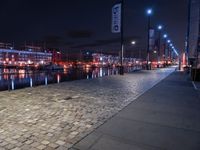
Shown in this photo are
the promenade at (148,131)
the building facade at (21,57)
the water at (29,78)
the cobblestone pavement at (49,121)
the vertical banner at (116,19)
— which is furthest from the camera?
the building facade at (21,57)

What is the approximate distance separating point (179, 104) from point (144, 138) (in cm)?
363

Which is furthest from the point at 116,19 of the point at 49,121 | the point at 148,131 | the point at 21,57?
the point at 21,57

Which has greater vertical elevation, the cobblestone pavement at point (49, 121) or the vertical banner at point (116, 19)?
the vertical banner at point (116, 19)

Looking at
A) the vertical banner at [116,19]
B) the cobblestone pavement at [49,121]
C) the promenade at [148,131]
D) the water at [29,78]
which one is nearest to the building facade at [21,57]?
the water at [29,78]

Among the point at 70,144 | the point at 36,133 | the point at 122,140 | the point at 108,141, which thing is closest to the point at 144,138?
the point at 122,140

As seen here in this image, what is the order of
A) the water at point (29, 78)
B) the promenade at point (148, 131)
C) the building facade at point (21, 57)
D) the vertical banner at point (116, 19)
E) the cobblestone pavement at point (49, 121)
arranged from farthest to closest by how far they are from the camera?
the building facade at point (21, 57) < the vertical banner at point (116, 19) < the water at point (29, 78) < the cobblestone pavement at point (49, 121) < the promenade at point (148, 131)

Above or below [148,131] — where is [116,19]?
above

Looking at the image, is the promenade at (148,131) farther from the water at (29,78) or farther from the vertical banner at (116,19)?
the vertical banner at (116,19)

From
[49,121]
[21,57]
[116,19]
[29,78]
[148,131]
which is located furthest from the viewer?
[21,57]

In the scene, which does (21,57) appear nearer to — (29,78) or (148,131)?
(29,78)

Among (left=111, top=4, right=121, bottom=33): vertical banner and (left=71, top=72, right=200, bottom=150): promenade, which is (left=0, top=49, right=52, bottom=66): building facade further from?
(left=71, top=72, right=200, bottom=150): promenade

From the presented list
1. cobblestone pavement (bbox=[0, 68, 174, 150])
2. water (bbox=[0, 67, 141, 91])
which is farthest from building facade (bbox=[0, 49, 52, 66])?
cobblestone pavement (bbox=[0, 68, 174, 150])

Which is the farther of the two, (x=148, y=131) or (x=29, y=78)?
(x=29, y=78)

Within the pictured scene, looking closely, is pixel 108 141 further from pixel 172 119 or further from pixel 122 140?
pixel 172 119
